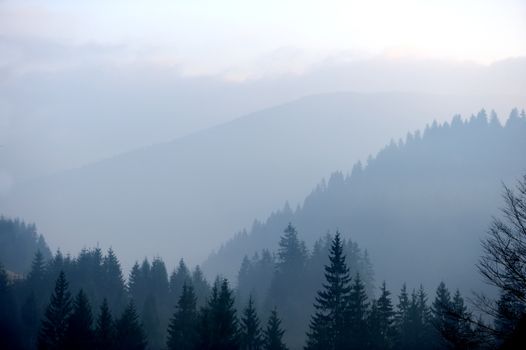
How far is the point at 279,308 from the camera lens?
84.3 metres

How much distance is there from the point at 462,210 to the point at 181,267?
8514 cm

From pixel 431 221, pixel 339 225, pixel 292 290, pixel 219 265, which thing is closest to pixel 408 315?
pixel 292 290

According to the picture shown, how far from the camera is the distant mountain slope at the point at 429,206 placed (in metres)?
131

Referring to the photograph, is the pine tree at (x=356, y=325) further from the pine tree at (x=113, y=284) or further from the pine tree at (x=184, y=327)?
the pine tree at (x=113, y=284)

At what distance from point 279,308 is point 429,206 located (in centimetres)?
8688

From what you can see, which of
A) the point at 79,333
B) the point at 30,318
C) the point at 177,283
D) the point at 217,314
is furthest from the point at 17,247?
the point at 217,314

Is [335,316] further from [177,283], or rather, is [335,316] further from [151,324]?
[177,283]

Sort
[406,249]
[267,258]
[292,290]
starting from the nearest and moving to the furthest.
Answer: [292,290] → [267,258] → [406,249]

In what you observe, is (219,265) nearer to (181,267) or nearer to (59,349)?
(181,267)

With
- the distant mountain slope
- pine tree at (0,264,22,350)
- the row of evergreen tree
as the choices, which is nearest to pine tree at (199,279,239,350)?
the row of evergreen tree

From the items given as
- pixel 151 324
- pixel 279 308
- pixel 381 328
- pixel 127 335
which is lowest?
pixel 127 335

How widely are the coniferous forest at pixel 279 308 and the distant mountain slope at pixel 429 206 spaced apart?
16.5 m

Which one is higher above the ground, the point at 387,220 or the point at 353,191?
the point at 353,191

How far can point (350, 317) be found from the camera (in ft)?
145
